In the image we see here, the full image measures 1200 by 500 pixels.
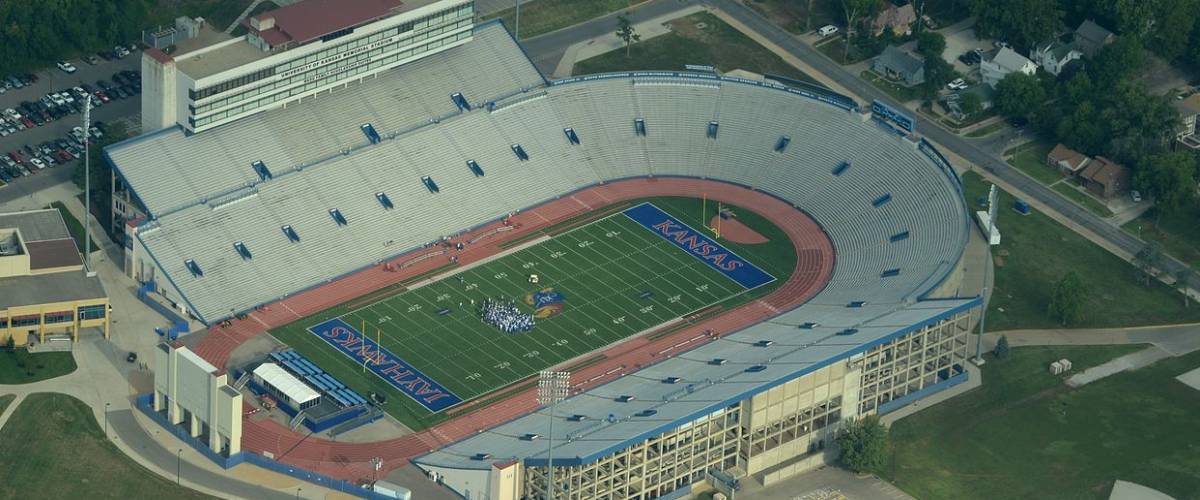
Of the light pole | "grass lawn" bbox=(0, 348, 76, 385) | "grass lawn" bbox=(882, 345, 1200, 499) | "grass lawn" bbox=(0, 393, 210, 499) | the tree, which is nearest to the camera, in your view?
the light pole

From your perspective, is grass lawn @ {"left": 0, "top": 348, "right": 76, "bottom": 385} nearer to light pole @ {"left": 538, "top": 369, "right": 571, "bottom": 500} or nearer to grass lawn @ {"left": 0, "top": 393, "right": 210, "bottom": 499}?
grass lawn @ {"left": 0, "top": 393, "right": 210, "bottom": 499}

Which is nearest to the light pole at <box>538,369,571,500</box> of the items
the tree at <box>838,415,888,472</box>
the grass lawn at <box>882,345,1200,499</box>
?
the tree at <box>838,415,888,472</box>

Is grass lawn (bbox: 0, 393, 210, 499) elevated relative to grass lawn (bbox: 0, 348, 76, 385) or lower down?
lower down

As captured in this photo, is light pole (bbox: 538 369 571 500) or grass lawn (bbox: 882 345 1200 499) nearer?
light pole (bbox: 538 369 571 500)

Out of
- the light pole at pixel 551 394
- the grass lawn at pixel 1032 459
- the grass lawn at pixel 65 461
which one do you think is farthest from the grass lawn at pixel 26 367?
the grass lawn at pixel 1032 459

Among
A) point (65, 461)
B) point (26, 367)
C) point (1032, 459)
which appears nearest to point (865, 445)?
point (1032, 459)

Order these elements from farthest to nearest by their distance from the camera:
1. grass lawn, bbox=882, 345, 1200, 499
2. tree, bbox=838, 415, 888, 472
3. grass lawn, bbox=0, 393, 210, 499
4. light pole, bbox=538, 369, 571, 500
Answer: grass lawn, bbox=882, 345, 1200, 499
tree, bbox=838, 415, 888, 472
grass lawn, bbox=0, 393, 210, 499
light pole, bbox=538, 369, 571, 500

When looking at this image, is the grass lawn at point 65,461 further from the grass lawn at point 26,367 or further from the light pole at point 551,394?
the light pole at point 551,394
